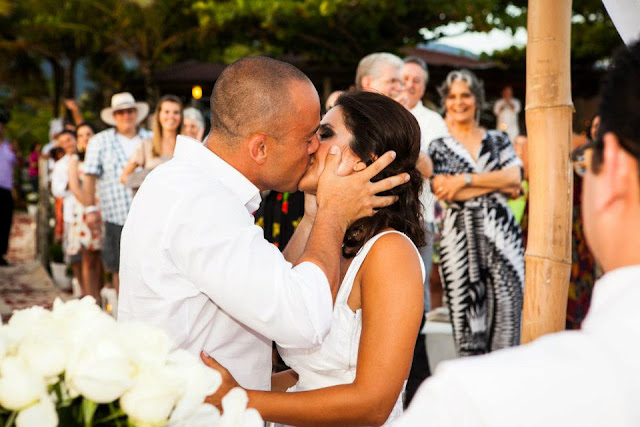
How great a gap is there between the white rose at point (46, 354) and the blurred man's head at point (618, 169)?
0.79m

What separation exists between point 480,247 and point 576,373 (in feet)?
15.4

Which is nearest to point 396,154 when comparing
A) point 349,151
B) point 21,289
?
point 349,151

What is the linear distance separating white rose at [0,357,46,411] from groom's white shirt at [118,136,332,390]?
0.92 meters

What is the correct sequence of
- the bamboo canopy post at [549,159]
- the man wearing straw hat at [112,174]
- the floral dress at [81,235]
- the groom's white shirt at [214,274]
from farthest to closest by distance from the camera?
the floral dress at [81,235], the man wearing straw hat at [112,174], the bamboo canopy post at [549,159], the groom's white shirt at [214,274]

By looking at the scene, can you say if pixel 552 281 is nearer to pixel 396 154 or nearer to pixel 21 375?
pixel 396 154

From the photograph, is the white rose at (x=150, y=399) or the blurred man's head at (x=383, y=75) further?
the blurred man's head at (x=383, y=75)

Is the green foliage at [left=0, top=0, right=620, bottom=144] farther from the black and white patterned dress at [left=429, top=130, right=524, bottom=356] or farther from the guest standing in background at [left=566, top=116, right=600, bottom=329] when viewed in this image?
the black and white patterned dress at [left=429, top=130, right=524, bottom=356]

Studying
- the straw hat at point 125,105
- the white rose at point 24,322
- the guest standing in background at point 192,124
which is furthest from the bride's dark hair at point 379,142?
the straw hat at point 125,105

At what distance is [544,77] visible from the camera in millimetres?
2562

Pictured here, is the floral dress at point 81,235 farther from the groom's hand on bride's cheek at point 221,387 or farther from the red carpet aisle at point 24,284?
the groom's hand on bride's cheek at point 221,387

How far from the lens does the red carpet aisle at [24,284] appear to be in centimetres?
951

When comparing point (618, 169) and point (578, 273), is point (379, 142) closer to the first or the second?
point (618, 169)

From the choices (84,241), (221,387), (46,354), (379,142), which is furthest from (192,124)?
(46,354)

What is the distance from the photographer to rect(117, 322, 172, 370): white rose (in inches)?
48.3
